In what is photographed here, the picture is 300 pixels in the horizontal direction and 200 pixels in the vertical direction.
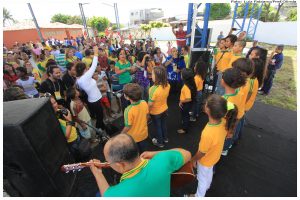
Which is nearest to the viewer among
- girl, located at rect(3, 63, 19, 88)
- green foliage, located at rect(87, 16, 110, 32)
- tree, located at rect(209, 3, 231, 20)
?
girl, located at rect(3, 63, 19, 88)

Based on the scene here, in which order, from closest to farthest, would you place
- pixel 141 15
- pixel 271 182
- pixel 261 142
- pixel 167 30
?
1. pixel 271 182
2. pixel 261 142
3. pixel 167 30
4. pixel 141 15

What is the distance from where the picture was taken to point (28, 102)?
6.05 feet

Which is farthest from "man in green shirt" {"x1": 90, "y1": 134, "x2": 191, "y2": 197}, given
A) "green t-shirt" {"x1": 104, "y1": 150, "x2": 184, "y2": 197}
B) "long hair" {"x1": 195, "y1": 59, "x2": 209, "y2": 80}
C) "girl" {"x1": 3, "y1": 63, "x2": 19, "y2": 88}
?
Result: "girl" {"x1": 3, "y1": 63, "x2": 19, "y2": 88}

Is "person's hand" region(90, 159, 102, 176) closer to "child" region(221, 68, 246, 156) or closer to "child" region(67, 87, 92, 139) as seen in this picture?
"child" region(67, 87, 92, 139)

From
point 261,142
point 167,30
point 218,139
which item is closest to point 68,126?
point 218,139

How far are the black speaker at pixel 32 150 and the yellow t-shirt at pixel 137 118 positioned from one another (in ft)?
2.86

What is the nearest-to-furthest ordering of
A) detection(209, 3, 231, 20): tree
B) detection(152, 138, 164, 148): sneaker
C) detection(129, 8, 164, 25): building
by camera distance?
detection(152, 138, 164, 148): sneaker → detection(209, 3, 231, 20): tree → detection(129, 8, 164, 25): building

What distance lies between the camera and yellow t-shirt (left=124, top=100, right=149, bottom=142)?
7.73ft

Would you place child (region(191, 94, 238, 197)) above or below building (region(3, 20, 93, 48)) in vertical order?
below

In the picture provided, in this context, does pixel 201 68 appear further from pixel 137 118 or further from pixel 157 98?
pixel 137 118

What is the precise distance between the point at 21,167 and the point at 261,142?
399 centimetres

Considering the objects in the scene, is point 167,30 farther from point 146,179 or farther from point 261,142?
point 146,179

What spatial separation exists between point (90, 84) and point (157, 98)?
1340mm

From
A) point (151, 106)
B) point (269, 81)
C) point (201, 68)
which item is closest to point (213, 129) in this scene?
point (151, 106)
